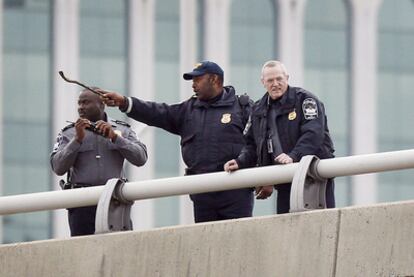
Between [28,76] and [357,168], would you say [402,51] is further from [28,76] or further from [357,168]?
[357,168]

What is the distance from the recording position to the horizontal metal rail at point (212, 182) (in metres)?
9.41

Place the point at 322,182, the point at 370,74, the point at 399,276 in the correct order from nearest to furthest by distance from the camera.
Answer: the point at 399,276 → the point at 322,182 → the point at 370,74

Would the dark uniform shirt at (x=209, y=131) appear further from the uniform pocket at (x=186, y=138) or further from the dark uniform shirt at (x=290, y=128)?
the dark uniform shirt at (x=290, y=128)

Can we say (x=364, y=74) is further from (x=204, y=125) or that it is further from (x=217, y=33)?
(x=204, y=125)

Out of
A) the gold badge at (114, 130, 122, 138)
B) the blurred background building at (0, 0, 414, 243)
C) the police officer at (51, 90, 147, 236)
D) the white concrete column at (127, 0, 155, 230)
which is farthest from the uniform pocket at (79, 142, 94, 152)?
the white concrete column at (127, 0, 155, 230)

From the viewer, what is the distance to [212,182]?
1016 cm

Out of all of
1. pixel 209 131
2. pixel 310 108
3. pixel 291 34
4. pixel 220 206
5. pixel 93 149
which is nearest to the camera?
pixel 310 108

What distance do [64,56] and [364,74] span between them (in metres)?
8.95

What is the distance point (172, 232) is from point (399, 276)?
5.27 ft

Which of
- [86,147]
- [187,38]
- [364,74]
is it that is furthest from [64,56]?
[86,147]

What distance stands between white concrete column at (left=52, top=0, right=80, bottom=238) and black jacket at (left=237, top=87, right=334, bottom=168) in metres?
39.8

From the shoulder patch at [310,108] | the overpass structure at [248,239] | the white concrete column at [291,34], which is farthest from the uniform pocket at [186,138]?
the white concrete column at [291,34]

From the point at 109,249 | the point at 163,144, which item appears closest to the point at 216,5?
the point at 163,144

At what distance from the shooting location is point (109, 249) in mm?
10367
